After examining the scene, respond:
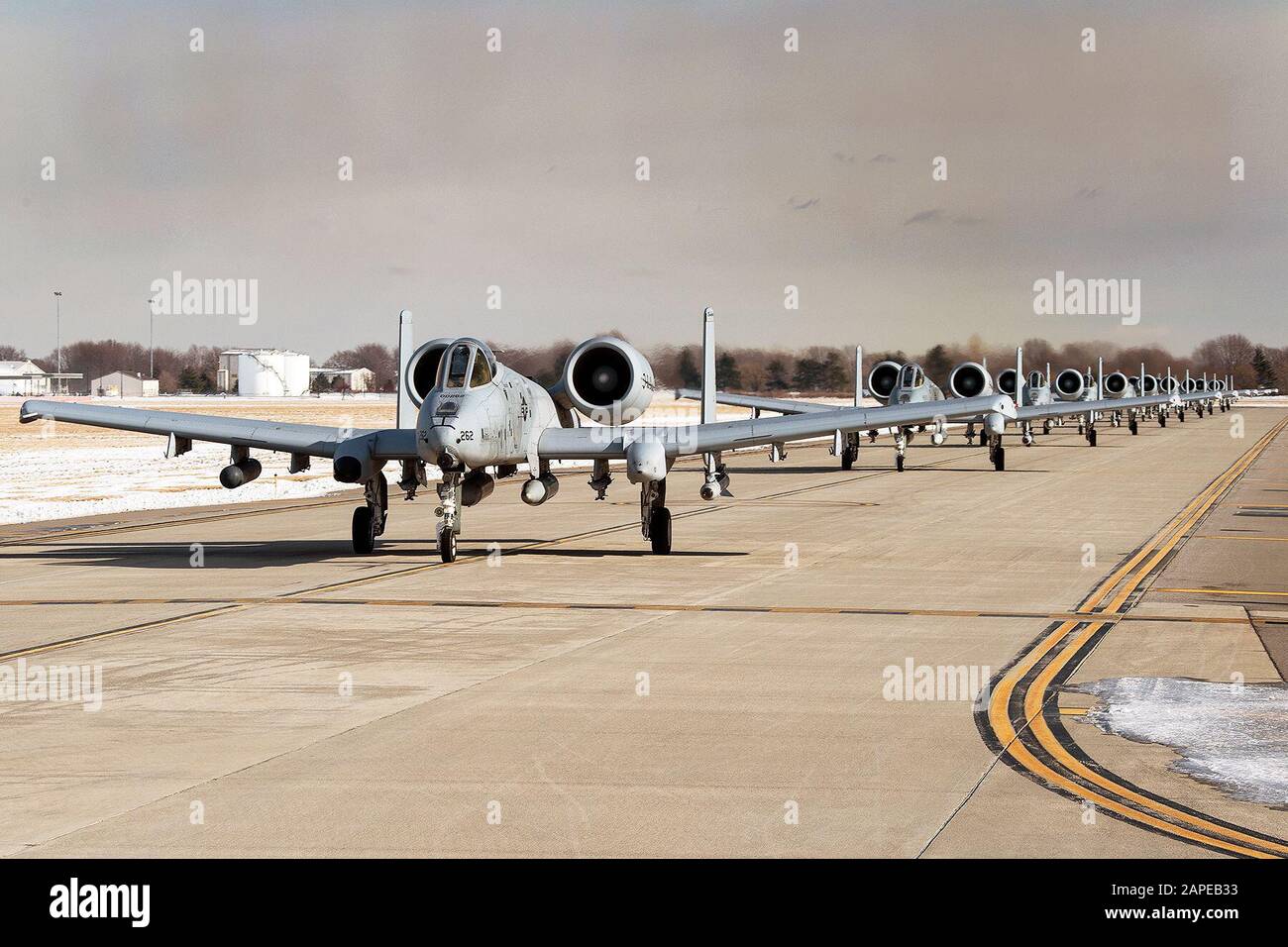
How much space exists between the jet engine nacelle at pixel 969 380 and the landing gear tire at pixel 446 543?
4180 cm

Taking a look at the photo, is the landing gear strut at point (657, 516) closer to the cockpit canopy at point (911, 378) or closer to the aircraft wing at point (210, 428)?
the aircraft wing at point (210, 428)

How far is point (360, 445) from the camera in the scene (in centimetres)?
2430

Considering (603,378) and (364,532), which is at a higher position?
(603,378)

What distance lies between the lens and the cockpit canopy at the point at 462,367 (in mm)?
22531

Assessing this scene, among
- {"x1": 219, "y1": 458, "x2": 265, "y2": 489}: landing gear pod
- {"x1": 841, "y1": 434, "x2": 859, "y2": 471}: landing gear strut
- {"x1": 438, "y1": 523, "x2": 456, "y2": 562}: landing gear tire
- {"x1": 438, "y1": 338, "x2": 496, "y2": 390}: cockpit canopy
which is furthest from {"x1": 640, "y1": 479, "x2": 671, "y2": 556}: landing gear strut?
{"x1": 841, "y1": 434, "x2": 859, "y2": 471}: landing gear strut

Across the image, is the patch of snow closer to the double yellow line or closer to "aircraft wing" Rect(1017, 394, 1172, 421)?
the double yellow line

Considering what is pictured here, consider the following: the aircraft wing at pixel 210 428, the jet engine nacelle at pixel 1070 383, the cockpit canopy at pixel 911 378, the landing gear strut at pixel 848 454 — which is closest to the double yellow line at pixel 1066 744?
the aircraft wing at pixel 210 428

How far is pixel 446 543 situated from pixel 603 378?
4.82 metres

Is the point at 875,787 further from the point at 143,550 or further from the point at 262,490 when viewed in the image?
the point at 262,490

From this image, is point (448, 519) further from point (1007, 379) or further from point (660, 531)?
point (1007, 379)

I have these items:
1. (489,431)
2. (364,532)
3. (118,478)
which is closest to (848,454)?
(118,478)

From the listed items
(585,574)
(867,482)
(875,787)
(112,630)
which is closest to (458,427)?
(585,574)

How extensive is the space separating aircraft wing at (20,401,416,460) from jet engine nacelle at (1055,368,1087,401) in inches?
2901

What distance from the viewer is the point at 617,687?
42.4 ft
